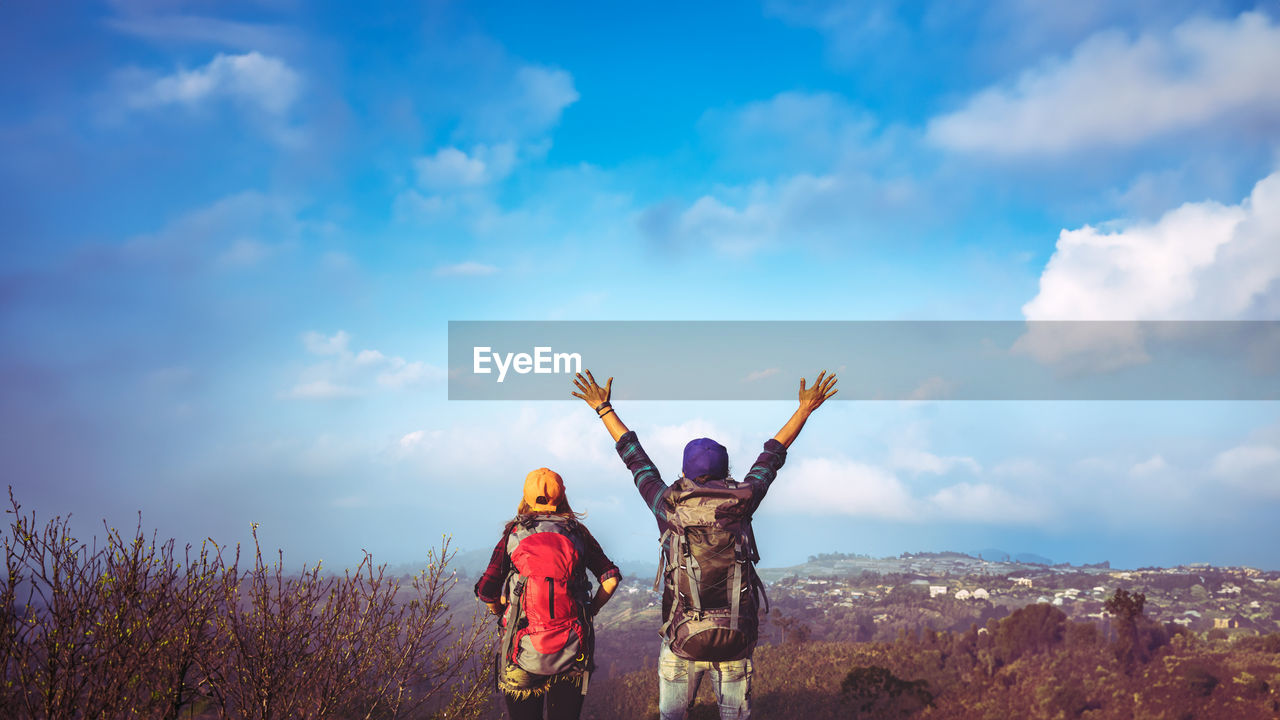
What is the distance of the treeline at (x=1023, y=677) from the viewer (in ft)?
52.6

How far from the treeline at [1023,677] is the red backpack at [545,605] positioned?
32.0 feet

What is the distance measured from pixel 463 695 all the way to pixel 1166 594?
97.8ft

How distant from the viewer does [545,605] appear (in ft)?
20.2

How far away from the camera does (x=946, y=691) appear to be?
1770 cm

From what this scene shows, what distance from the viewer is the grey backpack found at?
19.9ft

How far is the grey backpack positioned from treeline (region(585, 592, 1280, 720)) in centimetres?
974

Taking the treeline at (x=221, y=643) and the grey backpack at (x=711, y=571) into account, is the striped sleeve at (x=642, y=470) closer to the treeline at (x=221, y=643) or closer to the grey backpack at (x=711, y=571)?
the grey backpack at (x=711, y=571)

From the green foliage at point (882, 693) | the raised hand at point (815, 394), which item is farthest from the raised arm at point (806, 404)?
the green foliage at point (882, 693)

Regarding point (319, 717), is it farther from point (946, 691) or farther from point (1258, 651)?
point (1258, 651)

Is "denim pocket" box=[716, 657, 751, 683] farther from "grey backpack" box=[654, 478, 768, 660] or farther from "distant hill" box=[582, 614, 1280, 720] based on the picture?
"distant hill" box=[582, 614, 1280, 720]

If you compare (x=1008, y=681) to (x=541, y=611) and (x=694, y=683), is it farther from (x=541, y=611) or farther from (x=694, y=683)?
(x=541, y=611)

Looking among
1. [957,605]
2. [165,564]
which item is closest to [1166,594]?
[957,605]

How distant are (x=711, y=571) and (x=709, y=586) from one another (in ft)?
0.43

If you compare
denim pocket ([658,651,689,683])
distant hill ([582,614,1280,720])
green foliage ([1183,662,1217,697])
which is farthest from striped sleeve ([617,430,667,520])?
green foliage ([1183,662,1217,697])
